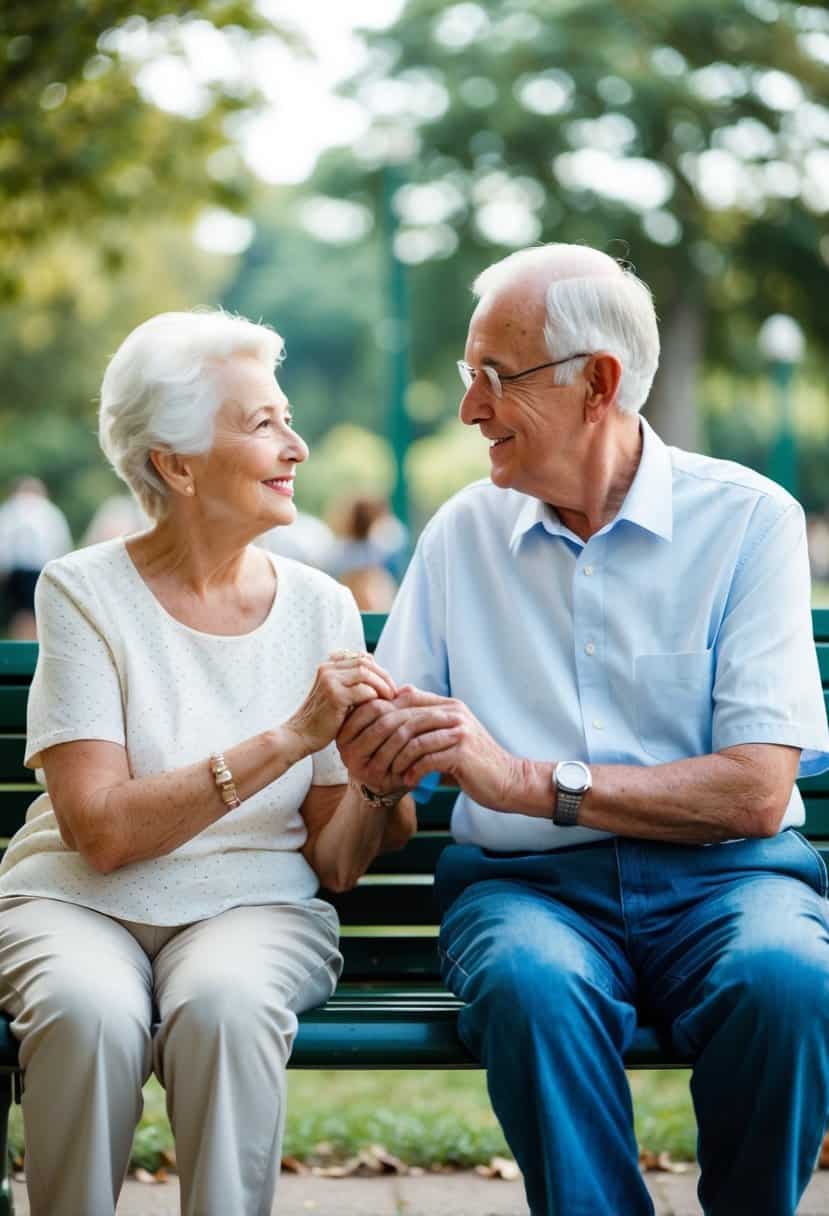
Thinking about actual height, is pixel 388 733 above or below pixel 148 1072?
above

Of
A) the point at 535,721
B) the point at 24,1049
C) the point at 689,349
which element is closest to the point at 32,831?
the point at 24,1049

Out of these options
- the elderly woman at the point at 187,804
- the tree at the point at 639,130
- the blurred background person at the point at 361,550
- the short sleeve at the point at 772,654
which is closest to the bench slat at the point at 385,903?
the elderly woman at the point at 187,804

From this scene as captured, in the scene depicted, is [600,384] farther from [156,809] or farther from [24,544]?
[24,544]

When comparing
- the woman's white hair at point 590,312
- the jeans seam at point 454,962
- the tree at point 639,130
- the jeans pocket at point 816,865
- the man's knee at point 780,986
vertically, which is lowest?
the jeans seam at point 454,962

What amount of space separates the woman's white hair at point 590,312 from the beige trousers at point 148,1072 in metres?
1.33

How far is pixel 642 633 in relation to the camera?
3176 millimetres

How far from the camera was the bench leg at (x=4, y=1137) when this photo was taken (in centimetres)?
312

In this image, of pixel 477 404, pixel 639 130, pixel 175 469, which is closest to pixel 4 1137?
pixel 175 469

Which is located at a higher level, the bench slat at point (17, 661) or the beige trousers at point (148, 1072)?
the bench slat at point (17, 661)

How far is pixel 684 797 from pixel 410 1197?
1287 millimetres

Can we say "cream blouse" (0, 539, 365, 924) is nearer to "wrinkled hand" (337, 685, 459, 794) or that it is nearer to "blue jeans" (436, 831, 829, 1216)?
"wrinkled hand" (337, 685, 459, 794)

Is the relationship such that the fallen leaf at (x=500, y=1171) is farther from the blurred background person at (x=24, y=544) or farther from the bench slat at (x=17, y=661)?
the blurred background person at (x=24, y=544)

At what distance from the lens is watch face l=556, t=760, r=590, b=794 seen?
9.76ft

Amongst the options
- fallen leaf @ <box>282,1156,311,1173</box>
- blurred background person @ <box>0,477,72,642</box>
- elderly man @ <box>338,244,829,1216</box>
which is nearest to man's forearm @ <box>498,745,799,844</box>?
elderly man @ <box>338,244,829,1216</box>
